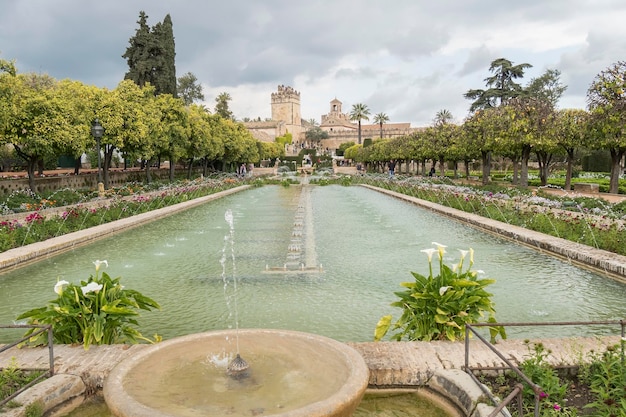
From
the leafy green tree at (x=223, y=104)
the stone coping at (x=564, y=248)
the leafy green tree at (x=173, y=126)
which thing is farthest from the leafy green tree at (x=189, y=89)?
the stone coping at (x=564, y=248)

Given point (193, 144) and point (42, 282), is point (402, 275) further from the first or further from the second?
point (193, 144)

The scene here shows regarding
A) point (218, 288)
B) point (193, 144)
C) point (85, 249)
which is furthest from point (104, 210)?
point (193, 144)

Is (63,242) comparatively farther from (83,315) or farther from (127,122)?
(127,122)

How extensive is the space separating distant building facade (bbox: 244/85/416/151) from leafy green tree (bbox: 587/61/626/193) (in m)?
79.8

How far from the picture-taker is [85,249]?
31.1 ft

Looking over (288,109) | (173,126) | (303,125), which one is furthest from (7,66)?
(303,125)

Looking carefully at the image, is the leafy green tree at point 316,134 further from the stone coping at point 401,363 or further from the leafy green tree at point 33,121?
the stone coping at point 401,363

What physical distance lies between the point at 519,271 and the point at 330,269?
3.00 meters

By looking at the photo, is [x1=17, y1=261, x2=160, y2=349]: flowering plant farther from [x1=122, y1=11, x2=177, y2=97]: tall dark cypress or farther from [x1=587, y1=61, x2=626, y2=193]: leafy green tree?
[x1=122, y1=11, x2=177, y2=97]: tall dark cypress

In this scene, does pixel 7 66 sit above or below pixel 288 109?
below

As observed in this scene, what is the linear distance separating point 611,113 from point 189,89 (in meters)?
57.0

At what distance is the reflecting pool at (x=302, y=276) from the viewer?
209 inches

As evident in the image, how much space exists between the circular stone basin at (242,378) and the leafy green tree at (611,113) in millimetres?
18456

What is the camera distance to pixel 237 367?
3.13m
